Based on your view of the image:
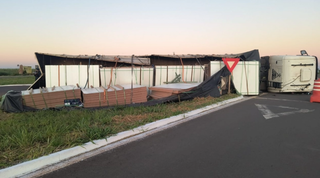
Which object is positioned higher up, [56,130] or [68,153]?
[56,130]

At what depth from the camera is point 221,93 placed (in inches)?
474

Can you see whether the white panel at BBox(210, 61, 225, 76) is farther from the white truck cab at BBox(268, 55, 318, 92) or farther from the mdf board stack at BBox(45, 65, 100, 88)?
the mdf board stack at BBox(45, 65, 100, 88)

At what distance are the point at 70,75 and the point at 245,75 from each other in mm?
9576

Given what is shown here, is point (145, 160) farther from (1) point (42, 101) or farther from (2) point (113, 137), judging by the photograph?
(1) point (42, 101)

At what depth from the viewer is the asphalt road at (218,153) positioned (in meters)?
3.67

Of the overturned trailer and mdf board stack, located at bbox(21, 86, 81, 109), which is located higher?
the overturned trailer

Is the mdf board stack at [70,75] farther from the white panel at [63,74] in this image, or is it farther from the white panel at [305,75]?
the white panel at [305,75]

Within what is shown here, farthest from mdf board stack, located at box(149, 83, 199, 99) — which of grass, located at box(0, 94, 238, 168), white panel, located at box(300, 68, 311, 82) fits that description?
white panel, located at box(300, 68, 311, 82)

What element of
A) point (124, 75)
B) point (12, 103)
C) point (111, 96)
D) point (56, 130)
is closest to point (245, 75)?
point (124, 75)

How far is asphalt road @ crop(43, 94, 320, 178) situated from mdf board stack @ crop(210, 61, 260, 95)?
618 cm

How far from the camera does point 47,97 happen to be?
27.6 feet

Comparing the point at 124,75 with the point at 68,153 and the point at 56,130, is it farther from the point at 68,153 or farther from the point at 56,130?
Result: the point at 68,153

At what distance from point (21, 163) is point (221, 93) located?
1004 cm

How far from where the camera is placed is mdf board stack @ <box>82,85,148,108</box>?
350 inches
